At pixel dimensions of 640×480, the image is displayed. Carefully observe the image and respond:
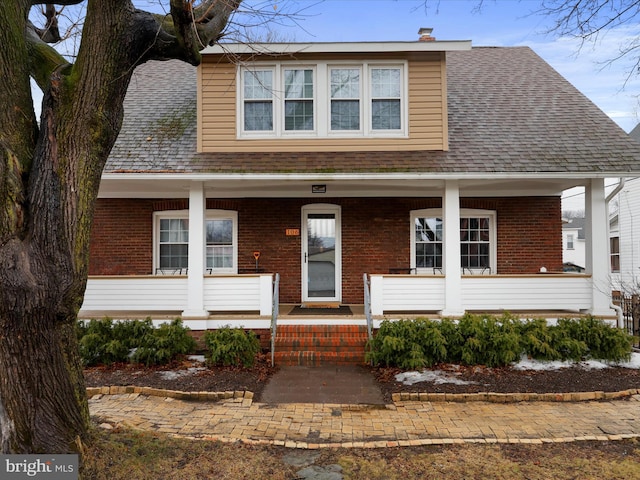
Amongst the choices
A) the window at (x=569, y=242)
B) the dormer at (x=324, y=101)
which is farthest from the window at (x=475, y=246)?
the window at (x=569, y=242)

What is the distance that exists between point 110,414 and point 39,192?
3079 mm

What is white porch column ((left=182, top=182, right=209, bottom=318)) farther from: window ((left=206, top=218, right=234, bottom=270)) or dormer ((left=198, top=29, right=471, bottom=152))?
window ((left=206, top=218, right=234, bottom=270))

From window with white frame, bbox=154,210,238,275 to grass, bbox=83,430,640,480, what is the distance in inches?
254

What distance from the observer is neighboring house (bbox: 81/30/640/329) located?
826cm

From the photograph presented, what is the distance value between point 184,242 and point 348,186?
14.0 ft

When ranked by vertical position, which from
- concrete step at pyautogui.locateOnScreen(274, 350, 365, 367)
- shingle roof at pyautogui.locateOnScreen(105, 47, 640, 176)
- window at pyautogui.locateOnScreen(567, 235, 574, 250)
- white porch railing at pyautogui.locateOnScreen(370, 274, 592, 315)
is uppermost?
shingle roof at pyautogui.locateOnScreen(105, 47, 640, 176)

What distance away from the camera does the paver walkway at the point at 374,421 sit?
15.3 ft

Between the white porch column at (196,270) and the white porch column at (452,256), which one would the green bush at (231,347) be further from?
the white porch column at (452,256)

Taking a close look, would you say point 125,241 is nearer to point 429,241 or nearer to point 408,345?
point 408,345

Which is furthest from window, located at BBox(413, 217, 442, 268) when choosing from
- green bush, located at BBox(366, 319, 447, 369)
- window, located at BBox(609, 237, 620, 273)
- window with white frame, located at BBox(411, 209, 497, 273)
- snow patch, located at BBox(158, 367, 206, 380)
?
window, located at BBox(609, 237, 620, 273)

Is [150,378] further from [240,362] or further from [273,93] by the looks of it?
[273,93]

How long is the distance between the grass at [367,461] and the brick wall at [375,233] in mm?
6244

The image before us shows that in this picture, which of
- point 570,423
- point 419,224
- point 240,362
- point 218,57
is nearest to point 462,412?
point 570,423

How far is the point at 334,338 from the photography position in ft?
26.3
